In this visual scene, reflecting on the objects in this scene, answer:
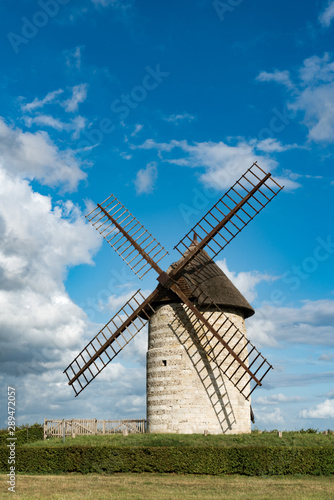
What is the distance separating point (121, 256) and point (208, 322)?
16.9 ft

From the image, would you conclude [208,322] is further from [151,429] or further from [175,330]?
[151,429]

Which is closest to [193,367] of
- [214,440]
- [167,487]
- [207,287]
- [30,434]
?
[214,440]

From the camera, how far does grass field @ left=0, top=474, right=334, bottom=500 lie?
14.0 metres

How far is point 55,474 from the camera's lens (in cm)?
1916

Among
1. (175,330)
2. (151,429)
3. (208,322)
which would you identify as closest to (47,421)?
(151,429)

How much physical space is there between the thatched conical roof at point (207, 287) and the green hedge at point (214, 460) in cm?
679

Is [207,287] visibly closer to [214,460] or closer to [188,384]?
[188,384]

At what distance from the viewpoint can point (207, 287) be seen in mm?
23672

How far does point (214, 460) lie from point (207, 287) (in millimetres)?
8012

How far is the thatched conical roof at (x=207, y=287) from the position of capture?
2327cm

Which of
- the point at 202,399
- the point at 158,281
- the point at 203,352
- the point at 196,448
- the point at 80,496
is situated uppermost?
the point at 158,281

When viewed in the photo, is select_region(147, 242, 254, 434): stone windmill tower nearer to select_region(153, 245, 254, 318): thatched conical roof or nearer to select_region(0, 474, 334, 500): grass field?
select_region(153, 245, 254, 318): thatched conical roof

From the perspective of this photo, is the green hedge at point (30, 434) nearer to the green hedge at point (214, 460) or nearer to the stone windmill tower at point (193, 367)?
the stone windmill tower at point (193, 367)

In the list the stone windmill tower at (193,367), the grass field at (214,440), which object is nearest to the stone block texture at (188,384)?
the stone windmill tower at (193,367)
